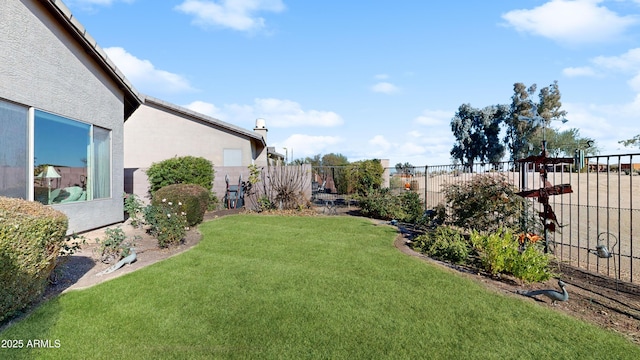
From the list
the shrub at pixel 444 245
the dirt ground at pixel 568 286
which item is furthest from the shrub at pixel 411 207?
the dirt ground at pixel 568 286

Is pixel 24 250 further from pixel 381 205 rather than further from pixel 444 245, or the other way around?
pixel 381 205

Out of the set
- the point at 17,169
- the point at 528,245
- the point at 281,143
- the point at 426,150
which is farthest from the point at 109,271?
the point at 281,143

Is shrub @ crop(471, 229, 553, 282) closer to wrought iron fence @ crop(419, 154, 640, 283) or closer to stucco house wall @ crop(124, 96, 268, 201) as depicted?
wrought iron fence @ crop(419, 154, 640, 283)

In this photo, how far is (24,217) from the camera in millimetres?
3596

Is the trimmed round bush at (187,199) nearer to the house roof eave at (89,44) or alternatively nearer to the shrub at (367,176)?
the house roof eave at (89,44)

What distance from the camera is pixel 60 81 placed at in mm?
7492

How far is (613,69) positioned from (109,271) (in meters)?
12.4

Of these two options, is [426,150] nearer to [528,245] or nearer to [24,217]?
[528,245]

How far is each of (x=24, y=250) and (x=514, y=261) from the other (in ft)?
20.4

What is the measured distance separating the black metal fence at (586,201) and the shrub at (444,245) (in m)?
1.42

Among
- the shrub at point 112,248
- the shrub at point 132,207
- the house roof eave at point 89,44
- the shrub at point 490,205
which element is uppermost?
the house roof eave at point 89,44

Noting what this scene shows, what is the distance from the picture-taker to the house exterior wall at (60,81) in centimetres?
611

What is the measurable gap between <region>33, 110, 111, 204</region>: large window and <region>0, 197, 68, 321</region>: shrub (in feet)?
11.9

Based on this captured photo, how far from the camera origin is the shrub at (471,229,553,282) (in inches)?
197
